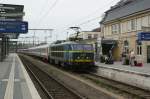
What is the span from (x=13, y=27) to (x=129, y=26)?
595 inches

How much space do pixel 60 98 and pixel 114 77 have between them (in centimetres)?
1131

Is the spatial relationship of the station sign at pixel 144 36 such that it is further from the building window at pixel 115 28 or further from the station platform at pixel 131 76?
the building window at pixel 115 28

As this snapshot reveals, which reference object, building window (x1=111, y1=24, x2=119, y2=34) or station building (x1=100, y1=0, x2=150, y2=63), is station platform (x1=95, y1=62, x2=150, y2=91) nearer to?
station building (x1=100, y1=0, x2=150, y2=63)

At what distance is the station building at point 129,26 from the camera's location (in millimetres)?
41375

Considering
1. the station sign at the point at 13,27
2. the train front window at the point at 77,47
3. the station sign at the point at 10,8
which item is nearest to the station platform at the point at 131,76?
the train front window at the point at 77,47

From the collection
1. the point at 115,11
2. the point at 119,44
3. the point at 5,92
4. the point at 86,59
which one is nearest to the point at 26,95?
the point at 5,92

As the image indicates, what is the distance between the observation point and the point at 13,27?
49.1 metres

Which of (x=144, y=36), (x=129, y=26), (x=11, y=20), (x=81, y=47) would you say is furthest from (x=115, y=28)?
(x=144, y=36)

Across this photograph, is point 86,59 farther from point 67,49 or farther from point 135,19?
point 135,19

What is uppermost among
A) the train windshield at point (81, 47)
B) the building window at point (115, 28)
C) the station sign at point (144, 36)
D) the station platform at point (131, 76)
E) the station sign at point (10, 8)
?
the station sign at point (10, 8)

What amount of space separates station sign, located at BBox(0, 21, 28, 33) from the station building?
10.9 m

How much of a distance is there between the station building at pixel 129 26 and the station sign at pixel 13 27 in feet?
35.9

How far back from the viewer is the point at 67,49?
30.8 m

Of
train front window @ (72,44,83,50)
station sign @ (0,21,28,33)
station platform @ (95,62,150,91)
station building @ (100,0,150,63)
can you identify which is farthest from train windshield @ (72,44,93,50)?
station sign @ (0,21,28,33)
